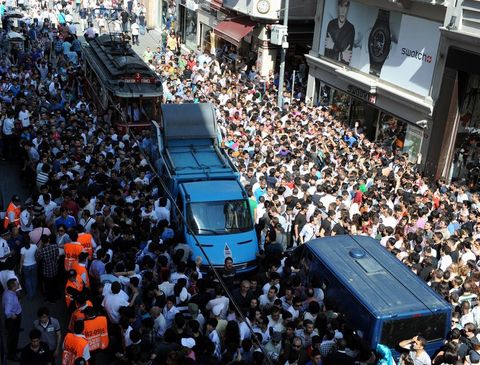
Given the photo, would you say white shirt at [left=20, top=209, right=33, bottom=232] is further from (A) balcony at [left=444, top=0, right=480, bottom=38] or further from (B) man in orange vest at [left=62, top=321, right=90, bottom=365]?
(A) balcony at [left=444, top=0, right=480, bottom=38]

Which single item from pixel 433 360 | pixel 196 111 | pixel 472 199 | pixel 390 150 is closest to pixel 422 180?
pixel 472 199

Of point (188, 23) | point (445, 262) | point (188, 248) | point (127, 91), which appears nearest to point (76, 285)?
point (188, 248)

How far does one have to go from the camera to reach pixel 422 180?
55.2ft

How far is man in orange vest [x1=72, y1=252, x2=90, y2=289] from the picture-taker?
32.2 feet

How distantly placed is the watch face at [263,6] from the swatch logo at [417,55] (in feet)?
32.7

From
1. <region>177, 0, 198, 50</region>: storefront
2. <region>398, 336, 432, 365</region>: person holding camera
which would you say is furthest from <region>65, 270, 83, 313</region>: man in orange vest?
<region>177, 0, 198, 50</region>: storefront

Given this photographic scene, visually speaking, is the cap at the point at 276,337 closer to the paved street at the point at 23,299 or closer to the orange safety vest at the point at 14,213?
the paved street at the point at 23,299

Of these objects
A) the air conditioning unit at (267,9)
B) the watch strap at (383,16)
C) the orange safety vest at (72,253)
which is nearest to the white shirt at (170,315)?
the orange safety vest at (72,253)

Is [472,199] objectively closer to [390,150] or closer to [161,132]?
[390,150]

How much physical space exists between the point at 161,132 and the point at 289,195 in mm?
3962

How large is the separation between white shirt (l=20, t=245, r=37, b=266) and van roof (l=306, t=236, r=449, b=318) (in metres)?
5.00

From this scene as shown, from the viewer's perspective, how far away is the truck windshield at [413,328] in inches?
344

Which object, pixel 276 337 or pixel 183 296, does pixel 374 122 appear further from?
pixel 276 337

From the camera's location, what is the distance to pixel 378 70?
2120 cm
